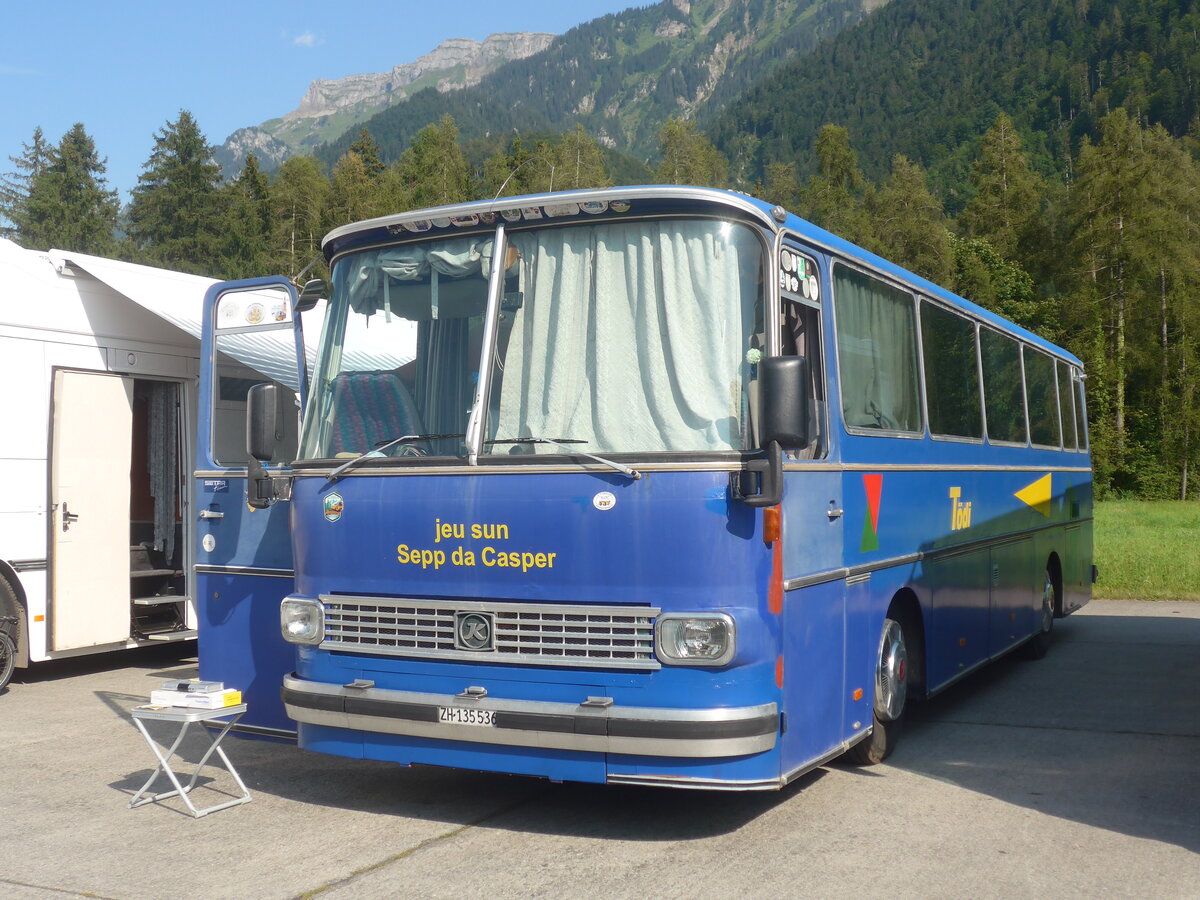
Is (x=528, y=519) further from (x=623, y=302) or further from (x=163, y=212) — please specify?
(x=163, y=212)

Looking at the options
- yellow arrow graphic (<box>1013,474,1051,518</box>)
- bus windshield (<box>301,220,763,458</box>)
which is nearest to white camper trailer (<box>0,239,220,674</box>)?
bus windshield (<box>301,220,763,458</box>)

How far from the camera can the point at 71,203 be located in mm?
77688

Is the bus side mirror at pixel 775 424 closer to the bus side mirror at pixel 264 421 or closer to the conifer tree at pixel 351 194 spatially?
the bus side mirror at pixel 264 421

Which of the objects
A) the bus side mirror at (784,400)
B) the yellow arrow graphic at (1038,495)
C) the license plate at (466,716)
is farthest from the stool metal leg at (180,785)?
the yellow arrow graphic at (1038,495)

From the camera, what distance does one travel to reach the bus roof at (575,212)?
5.84 metres

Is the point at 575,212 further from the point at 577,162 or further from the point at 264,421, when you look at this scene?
the point at 577,162

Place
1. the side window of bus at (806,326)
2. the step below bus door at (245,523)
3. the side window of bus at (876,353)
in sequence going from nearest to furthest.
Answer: the side window of bus at (806,326), the side window of bus at (876,353), the step below bus door at (245,523)

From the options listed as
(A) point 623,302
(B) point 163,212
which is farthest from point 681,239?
(B) point 163,212

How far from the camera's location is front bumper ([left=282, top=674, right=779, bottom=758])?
17.8ft

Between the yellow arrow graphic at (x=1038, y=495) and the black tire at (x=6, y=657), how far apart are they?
27.3 feet

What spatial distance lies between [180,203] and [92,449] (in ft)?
222

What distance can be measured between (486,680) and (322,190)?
8328 cm

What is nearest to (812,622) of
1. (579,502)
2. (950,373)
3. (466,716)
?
(579,502)

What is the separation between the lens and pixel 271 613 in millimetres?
7266
